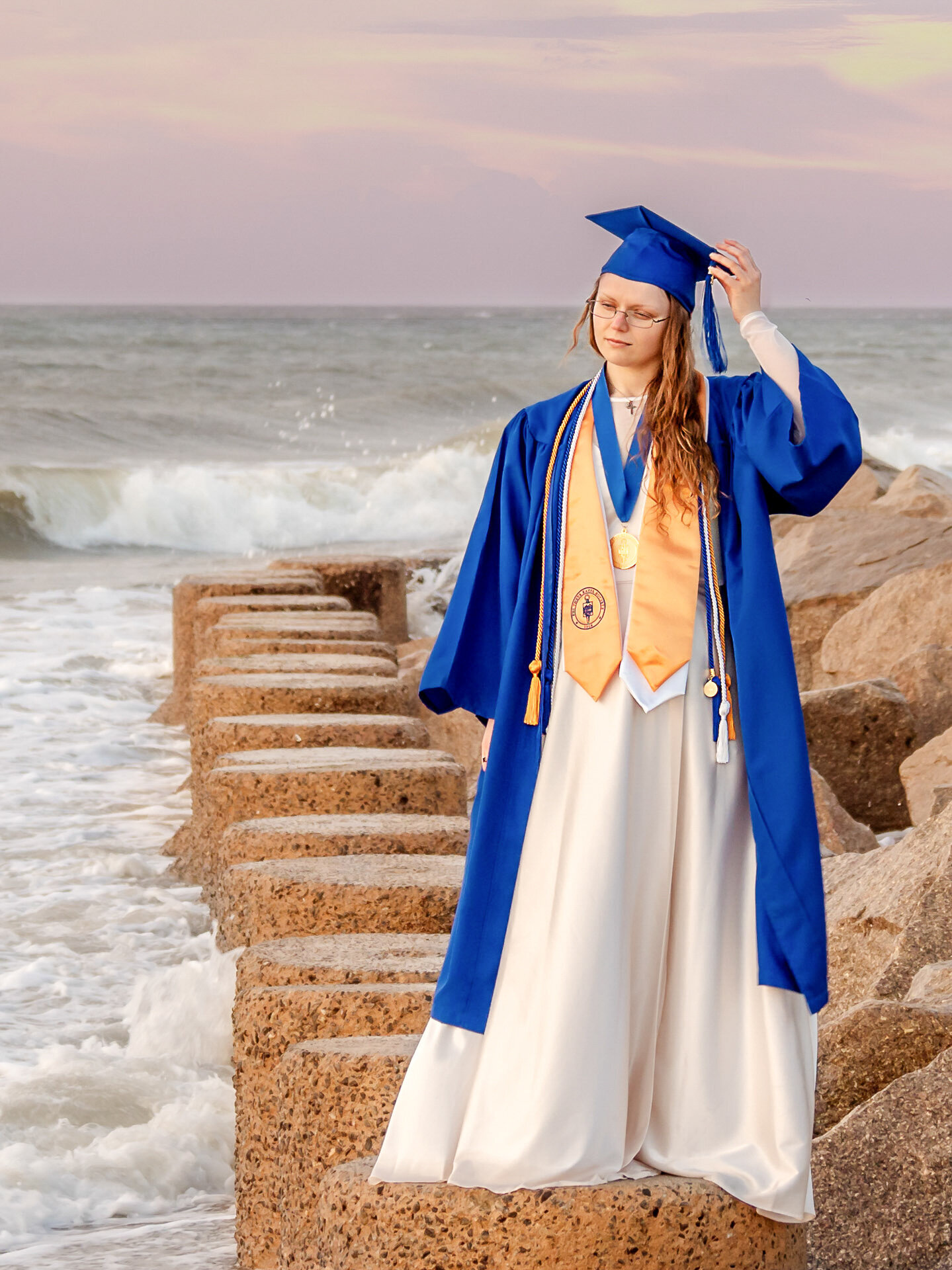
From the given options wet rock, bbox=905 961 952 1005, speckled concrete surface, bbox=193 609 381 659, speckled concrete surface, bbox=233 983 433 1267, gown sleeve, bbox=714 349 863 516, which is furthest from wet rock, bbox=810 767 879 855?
gown sleeve, bbox=714 349 863 516

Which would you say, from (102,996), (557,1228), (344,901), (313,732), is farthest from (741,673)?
(102,996)

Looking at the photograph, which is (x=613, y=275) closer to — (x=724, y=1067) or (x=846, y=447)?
(x=846, y=447)

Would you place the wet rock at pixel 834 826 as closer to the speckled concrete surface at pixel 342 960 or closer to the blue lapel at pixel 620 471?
the speckled concrete surface at pixel 342 960

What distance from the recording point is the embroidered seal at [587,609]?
2.46 metres

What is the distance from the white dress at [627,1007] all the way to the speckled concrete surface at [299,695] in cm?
285

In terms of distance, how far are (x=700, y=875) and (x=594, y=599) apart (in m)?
0.43

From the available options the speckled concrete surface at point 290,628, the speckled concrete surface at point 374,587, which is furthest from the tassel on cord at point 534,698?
the speckled concrete surface at point 374,587

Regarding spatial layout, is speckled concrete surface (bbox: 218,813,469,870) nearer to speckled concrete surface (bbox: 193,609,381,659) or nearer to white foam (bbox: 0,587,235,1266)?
white foam (bbox: 0,587,235,1266)

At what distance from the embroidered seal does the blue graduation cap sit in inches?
15.7

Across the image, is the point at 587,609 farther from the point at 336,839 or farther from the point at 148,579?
the point at 148,579

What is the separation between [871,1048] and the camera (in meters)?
Result: 2.98

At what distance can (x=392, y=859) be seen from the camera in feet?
11.7

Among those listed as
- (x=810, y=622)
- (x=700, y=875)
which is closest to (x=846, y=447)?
(x=700, y=875)

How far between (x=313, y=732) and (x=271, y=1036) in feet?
6.37
